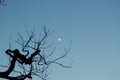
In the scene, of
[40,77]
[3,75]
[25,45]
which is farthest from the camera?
[40,77]

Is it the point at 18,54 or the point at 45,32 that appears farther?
the point at 45,32

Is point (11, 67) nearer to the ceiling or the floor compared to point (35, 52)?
nearer to the floor

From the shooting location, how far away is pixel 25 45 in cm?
991

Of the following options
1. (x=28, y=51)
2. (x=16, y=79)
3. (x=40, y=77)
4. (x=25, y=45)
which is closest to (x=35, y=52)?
(x=28, y=51)

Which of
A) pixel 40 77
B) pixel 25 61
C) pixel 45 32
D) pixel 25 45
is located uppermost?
pixel 45 32

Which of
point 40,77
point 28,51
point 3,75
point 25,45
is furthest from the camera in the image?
point 40,77

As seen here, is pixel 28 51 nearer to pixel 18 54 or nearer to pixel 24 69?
pixel 18 54

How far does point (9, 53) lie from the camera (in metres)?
A: 8.58

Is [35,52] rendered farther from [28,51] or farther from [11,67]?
[11,67]

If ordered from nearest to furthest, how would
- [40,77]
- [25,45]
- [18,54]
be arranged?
[18,54], [25,45], [40,77]

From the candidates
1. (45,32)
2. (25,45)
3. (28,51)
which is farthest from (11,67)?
(45,32)

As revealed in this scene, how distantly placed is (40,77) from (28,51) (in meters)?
2.38

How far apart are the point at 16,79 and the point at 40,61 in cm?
198

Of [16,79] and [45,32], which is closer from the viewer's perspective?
[16,79]
